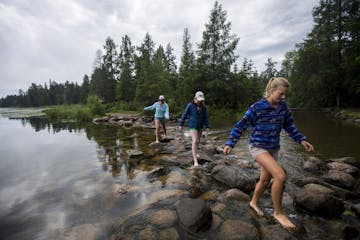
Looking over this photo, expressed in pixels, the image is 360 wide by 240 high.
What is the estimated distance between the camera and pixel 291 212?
122 inches

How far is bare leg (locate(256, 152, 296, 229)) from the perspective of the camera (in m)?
2.55

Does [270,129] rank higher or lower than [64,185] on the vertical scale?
higher

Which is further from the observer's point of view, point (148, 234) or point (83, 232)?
point (83, 232)

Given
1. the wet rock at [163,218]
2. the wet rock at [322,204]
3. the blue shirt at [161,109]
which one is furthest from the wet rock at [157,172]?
the blue shirt at [161,109]

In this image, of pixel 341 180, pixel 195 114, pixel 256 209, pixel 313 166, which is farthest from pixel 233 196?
pixel 313 166

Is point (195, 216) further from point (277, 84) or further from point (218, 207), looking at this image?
point (277, 84)

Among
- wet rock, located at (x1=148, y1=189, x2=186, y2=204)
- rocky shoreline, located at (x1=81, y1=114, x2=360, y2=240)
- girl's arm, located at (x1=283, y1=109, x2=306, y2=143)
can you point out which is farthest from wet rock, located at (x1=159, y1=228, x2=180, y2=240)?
girl's arm, located at (x1=283, y1=109, x2=306, y2=143)

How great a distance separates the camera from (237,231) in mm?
2584

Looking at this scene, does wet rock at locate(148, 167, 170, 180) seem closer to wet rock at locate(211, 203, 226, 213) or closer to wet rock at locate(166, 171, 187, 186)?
wet rock at locate(166, 171, 187, 186)

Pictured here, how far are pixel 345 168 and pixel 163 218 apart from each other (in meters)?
4.98

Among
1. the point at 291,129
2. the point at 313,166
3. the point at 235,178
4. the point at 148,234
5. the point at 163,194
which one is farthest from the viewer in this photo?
the point at 313,166

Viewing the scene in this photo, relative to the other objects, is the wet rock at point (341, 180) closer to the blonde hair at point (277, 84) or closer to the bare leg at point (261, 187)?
the bare leg at point (261, 187)

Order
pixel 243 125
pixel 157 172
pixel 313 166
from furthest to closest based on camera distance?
pixel 313 166, pixel 157 172, pixel 243 125

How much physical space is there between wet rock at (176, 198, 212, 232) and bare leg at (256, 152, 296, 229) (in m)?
0.98
